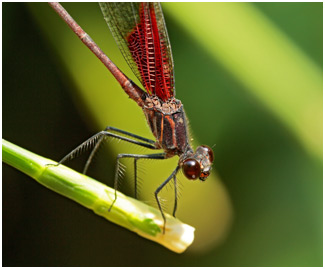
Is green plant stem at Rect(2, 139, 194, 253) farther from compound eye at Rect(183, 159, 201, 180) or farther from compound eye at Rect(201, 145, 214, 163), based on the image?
compound eye at Rect(201, 145, 214, 163)

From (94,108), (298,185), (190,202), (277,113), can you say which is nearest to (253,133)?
(277,113)

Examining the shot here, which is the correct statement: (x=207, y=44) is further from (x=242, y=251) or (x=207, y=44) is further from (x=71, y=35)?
(x=242, y=251)

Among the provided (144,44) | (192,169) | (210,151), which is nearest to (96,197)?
(192,169)

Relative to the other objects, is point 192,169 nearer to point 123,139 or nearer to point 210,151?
point 210,151

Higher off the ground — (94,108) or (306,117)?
(306,117)

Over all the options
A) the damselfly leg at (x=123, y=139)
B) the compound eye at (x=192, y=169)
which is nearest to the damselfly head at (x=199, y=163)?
the compound eye at (x=192, y=169)

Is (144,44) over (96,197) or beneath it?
over
